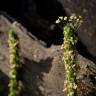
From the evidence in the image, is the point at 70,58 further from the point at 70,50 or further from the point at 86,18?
the point at 86,18

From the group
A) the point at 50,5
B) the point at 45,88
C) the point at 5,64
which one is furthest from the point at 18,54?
the point at 50,5

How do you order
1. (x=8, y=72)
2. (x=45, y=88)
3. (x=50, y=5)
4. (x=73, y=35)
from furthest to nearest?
(x=50, y=5) → (x=8, y=72) → (x=45, y=88) → (x=73, y=35)

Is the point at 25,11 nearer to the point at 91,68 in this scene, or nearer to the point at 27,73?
the point at 27,73

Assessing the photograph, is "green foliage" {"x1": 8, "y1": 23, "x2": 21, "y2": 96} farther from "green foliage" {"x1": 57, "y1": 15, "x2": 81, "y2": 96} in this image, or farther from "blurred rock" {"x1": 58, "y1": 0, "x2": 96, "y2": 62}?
"green foliage" {"x1": 57, "y1": 15, "x2": 81, "y2": 96}

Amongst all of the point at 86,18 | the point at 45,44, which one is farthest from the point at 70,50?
the point at 86,18

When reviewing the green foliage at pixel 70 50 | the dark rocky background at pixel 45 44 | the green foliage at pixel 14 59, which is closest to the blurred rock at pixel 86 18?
the dark rocky background at pixel 45 44

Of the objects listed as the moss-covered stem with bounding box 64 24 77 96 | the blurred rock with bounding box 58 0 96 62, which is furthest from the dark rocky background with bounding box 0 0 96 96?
the moss-covered stem with bounding box 64 24 77 96

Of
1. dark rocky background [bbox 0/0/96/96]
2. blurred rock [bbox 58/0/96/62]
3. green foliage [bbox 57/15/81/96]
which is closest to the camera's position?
green foliage [bbox 57/15/81/96]
